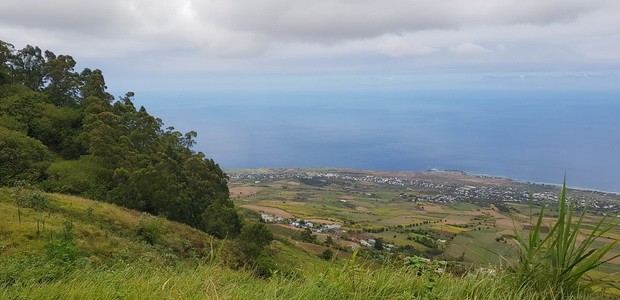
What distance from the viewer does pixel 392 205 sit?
3253 inches

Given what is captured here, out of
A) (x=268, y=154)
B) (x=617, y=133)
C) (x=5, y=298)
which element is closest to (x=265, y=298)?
(x=5, y=298)

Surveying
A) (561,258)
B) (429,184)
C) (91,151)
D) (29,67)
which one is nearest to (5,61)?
(29,67)

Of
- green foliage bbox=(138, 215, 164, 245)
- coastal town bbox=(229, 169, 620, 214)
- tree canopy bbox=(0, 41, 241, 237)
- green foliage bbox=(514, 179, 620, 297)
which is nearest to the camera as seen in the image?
green foliage bbox=(514, 179, 620, 297)

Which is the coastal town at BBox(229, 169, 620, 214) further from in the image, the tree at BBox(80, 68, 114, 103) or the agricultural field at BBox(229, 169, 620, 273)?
the tree at BBox(80, 68, 114, 103)

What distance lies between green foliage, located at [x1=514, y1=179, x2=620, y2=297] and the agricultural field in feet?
67.6

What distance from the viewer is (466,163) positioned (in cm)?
16400

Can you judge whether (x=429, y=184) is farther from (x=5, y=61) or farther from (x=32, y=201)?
(x=32, y=201)

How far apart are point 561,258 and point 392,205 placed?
81221mm

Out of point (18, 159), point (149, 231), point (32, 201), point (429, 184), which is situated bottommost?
point (429, 184)

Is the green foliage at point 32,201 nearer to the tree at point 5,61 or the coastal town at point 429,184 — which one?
the tree at point 5,61

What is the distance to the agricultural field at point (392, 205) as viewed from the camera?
43.9 m

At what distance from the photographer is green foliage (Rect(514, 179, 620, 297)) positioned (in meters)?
3.28

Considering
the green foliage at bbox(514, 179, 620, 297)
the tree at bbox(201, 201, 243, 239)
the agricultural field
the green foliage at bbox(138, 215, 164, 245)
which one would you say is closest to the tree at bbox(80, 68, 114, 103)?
the tree at bbox(201, 201, 243, 239)

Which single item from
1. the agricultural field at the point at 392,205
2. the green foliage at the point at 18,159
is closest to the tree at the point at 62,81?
the green foliage at the point at 18,159
